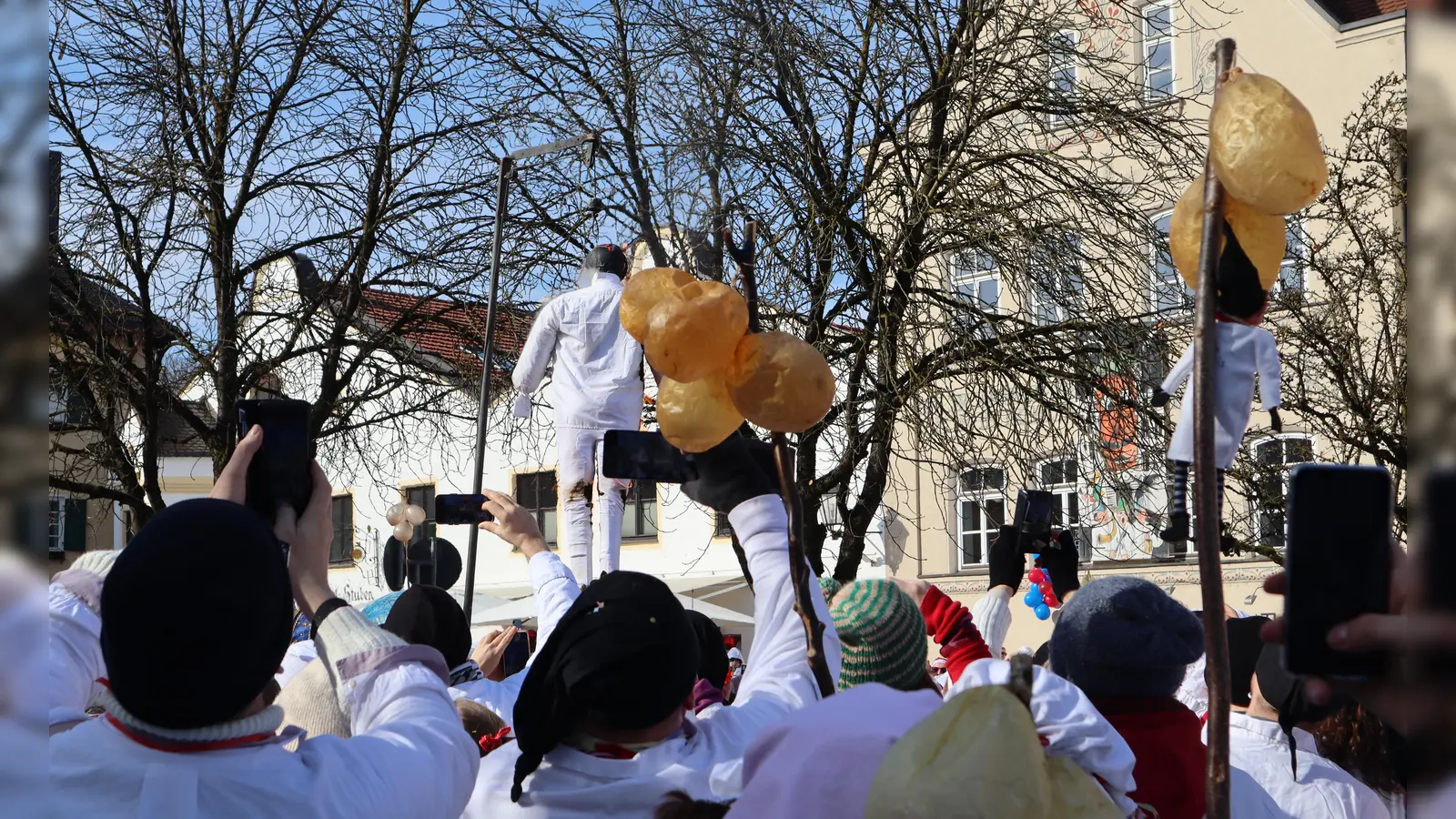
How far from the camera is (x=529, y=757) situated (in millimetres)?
2250

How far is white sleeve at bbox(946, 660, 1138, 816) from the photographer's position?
2127mm

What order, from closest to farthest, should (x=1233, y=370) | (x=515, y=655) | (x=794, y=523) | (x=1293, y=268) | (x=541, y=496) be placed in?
(x=1233, y=370), (x=794, y=523), (x=515, y=655), (x=1293, y=268), (x=541, y=496)

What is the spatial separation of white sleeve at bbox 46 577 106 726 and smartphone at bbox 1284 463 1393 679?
1.77m

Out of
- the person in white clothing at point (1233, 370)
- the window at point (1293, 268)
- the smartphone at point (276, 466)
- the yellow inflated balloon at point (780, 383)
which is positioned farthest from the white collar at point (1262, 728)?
the window at point (1293, 268)

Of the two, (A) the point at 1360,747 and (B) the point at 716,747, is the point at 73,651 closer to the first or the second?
(B) the point at 716,747

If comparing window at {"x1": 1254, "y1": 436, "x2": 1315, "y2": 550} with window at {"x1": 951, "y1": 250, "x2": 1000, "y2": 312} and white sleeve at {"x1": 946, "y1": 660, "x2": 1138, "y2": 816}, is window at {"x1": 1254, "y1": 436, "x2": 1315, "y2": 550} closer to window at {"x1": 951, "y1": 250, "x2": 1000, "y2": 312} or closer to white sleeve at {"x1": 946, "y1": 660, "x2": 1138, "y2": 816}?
window at {"x1": 951, "y1": 250, "x2": 1000, "y2": 312}

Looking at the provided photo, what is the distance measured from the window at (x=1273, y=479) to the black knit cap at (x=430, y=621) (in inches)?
257

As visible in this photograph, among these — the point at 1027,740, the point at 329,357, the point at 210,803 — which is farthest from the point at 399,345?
the point at 1027,740

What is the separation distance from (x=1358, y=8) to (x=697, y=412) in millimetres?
19079

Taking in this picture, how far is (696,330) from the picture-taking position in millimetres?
2355

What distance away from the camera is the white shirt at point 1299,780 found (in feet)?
10.4

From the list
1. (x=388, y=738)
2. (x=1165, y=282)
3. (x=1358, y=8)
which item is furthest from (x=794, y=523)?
(x=1358, y=8)

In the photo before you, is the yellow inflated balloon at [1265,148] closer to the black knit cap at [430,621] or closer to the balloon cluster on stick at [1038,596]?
the black knit cap at [430,621]

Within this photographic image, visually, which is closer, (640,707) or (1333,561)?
(1333,561)
